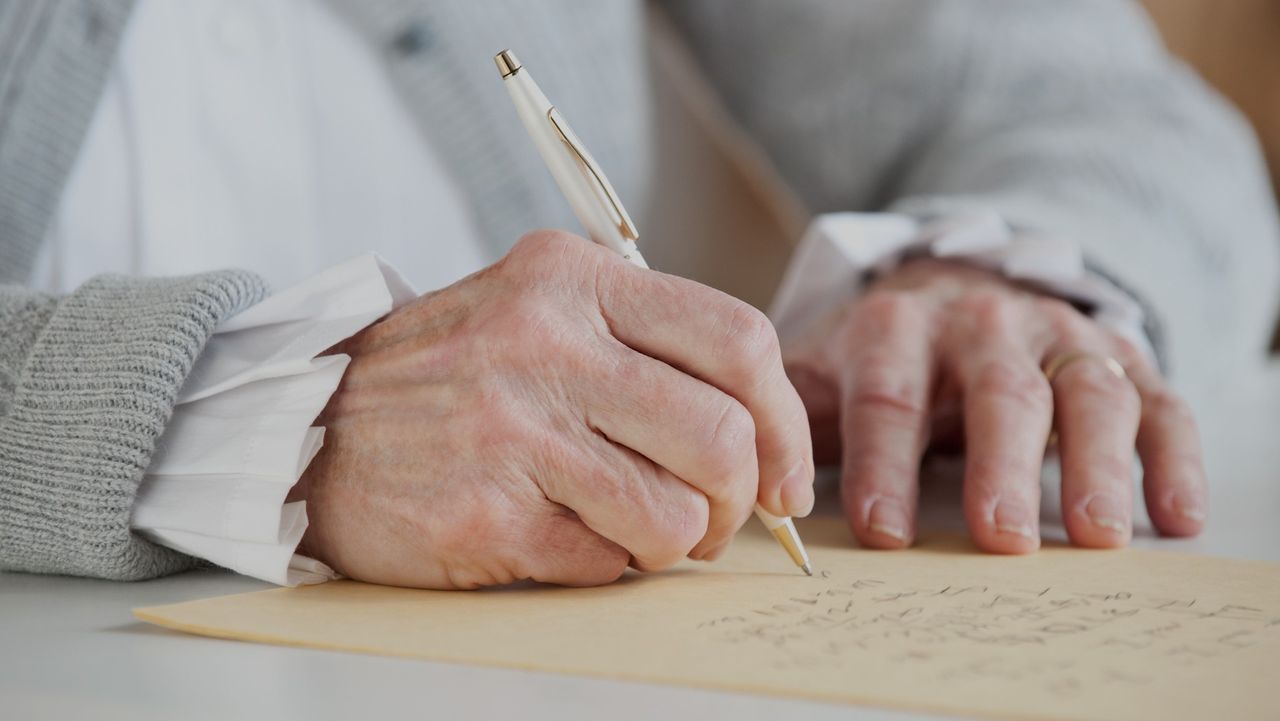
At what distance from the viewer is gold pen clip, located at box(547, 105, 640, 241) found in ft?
1.36

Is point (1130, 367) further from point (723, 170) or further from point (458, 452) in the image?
point (723, 170)

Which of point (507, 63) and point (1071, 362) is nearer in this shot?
point (507, 63)

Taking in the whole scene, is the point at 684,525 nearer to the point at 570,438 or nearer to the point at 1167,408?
the point at 570,438

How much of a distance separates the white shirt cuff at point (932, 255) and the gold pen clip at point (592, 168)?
31 cm

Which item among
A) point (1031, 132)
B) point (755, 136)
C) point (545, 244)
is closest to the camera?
point (545, 244)

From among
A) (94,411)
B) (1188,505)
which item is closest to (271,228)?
(94,411)

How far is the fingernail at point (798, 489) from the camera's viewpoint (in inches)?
16.1

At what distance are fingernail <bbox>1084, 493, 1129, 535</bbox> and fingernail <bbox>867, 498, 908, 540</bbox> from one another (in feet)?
0.27

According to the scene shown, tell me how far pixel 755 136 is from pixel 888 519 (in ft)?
2.86

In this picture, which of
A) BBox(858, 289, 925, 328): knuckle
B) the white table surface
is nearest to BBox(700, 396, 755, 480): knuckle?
the white table surface

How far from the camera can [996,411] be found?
0.51 m

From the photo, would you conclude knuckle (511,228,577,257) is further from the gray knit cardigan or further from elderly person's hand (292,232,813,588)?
the gray knit cardigan

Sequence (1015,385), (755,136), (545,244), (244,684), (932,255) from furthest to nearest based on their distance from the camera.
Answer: (755,136) → (932,255) → (1015,385) → (545,244) → (244,684)

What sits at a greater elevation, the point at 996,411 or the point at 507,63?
the point at 507,63
